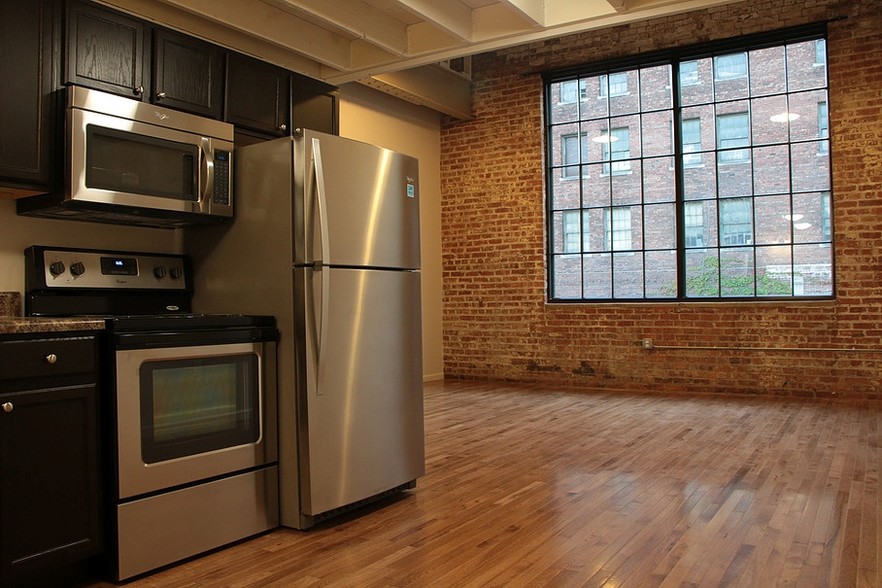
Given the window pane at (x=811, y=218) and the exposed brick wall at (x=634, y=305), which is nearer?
the exposed brick wall at (x=634, y=305)

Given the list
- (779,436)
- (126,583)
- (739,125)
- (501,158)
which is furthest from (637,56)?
(126,583)

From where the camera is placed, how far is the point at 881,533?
8.57ft

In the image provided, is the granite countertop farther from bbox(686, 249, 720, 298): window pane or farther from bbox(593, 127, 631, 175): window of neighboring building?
bbox(593, 127, 631, 175): window of neighboring building

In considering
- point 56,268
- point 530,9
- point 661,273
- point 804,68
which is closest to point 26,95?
point 56,268

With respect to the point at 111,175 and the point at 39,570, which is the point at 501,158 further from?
the point at 39,570

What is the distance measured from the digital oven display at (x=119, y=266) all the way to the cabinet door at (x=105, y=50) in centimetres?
70

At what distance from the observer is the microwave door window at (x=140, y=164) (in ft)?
8.97

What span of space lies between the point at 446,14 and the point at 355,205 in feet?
7.48

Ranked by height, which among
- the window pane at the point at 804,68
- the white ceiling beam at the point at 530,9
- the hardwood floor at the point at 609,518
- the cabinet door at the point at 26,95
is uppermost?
the window pane at the point at 804,68

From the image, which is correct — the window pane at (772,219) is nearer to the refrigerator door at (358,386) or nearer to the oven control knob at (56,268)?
the refrigerator door at (358,386)

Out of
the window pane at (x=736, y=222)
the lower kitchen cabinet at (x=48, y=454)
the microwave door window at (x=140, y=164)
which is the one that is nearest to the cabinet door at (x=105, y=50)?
the microwave door window at (x=140, y=164)

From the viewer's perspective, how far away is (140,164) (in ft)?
9.43

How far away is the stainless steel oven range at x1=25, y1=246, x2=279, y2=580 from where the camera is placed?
7.64 feet

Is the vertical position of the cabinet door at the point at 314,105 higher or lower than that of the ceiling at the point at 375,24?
lower
